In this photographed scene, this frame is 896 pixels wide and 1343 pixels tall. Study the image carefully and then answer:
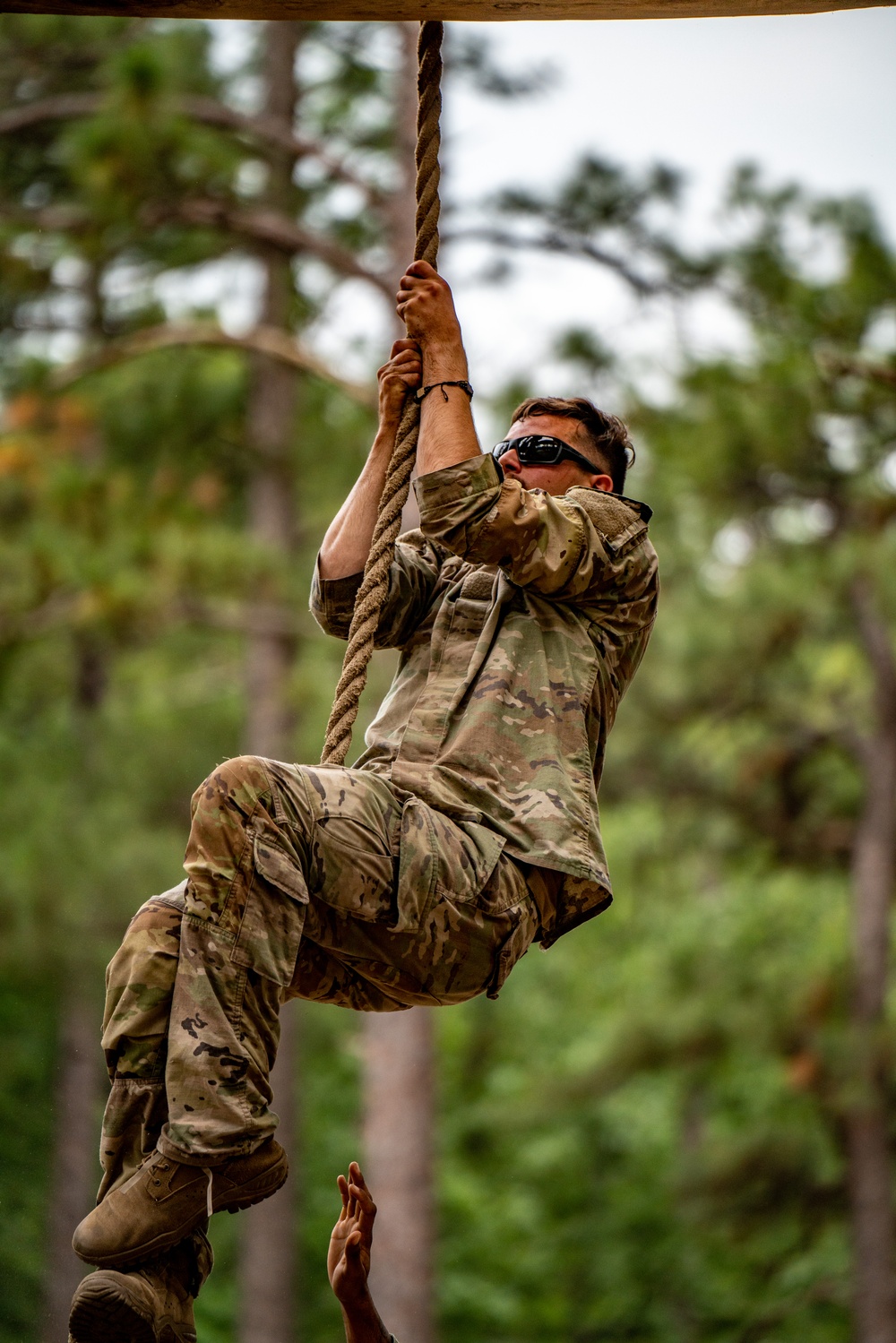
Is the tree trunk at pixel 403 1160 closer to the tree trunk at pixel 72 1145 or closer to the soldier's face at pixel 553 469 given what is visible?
the tree trunk at pixel 72 1145

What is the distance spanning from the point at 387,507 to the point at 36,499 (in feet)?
24.3

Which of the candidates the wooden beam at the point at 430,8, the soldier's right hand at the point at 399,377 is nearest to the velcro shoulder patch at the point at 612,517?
the soldier's right hand at the point at 399,377

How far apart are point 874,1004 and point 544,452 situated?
29.4 ft

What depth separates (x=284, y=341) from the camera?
10.2 metres

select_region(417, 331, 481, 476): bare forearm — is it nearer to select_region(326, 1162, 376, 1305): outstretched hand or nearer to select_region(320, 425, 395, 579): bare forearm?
select_region(320, 425, 395, 579): bare forearm

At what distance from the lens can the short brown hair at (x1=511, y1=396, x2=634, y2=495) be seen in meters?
3.23

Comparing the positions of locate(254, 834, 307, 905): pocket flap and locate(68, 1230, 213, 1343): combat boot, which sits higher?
locate(254, 834, 307, 905): pocket flap

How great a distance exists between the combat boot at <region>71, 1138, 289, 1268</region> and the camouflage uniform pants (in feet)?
0.14

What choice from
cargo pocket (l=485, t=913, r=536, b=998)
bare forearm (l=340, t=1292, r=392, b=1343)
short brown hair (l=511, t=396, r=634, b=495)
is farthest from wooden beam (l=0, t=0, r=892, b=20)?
bare forearm (l=340, t=1292, r=392, b=1343)

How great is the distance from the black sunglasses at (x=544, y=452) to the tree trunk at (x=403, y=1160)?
5699 mm

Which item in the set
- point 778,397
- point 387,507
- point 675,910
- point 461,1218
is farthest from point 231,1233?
point 387,507

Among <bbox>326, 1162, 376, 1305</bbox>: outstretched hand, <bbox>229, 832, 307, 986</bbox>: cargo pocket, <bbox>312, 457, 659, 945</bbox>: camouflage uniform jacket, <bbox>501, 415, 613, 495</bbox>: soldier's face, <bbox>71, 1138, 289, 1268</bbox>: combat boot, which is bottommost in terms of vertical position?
<bbox>326, 1162, 376, 1305</bbox>: outstretched hand

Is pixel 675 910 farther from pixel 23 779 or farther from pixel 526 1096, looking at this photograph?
pixel 23 779

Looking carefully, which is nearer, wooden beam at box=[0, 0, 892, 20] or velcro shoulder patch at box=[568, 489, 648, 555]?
wooden beam at box=[0, 0, 892, 20]
